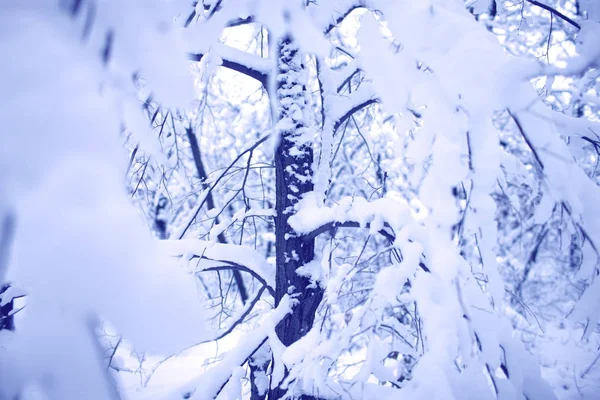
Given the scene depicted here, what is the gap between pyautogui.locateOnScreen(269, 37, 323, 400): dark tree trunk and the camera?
2418mm

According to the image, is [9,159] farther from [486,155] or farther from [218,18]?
[486,155]

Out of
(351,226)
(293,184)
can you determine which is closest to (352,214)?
(351,226)

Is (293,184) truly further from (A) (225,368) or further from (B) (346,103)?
(A) (225,368)

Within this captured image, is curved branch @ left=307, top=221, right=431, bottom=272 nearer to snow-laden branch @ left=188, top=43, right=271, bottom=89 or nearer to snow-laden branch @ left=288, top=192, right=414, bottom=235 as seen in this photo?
snow-laden branch @ left=288, top=192, right=414, bottom=235

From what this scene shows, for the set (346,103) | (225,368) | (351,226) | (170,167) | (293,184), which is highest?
(346,103)

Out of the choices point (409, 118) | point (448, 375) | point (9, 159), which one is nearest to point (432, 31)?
point (409, 118)

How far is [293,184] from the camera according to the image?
2.46 m

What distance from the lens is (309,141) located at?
2.46 metres

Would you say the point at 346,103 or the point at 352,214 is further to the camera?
the point at 346,103

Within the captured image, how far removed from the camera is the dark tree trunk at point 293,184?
2.42 metres

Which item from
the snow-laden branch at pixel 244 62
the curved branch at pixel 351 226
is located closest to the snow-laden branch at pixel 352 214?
the curved branch at pixel 351 226

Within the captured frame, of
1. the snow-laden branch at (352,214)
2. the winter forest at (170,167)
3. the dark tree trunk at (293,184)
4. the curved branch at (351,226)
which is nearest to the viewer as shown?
the winter forest at (170,167)

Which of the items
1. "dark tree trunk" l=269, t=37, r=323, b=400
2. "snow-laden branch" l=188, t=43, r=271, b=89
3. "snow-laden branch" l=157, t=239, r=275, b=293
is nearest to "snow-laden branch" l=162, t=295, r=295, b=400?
"dark tree trunk" l=269, t=37, r=323, b=400

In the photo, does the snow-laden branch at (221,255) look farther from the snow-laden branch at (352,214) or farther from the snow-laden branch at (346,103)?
the snow-laden branch at (346,103)
